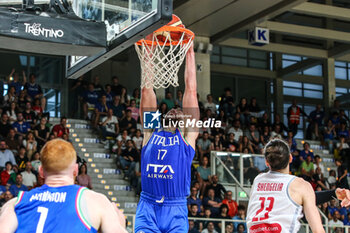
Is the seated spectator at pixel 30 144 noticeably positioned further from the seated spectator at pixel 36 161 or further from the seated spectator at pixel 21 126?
the seated spectator at pixel 21 126

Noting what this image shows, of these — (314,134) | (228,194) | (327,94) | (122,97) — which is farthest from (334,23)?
(228,194)

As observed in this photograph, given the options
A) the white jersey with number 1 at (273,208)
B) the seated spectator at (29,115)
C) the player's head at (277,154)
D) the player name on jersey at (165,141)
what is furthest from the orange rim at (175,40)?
the seated spectator at (29,115)

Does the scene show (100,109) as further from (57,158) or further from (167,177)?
(57,158)

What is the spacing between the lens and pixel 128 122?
18.4 m

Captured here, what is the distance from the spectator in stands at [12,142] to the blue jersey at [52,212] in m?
11.9

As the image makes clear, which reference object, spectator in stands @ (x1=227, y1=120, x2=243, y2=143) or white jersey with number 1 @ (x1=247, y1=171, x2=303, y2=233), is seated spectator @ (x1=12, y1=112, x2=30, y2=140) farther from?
white jersey with number 1 @ (x1=247, y1=171, x2=303, y2=233)

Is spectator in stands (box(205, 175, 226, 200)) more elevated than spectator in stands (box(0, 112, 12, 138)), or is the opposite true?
spectator in stands (box(0, 112, 12, 138))

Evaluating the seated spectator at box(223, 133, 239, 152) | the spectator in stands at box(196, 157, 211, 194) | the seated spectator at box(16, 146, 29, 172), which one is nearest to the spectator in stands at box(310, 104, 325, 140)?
the seated spectator at box(223, 133, 239, 152)

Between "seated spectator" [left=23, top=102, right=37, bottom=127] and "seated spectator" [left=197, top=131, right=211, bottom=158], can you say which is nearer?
"seated spectator" [left=23, top=102, right=37, bottom=127]

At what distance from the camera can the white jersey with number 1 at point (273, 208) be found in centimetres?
555

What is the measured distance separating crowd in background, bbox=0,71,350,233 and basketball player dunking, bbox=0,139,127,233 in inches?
372

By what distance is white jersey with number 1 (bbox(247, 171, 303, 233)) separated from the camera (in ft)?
18.2

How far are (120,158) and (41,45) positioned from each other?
9.28 meters

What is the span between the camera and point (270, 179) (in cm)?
575
